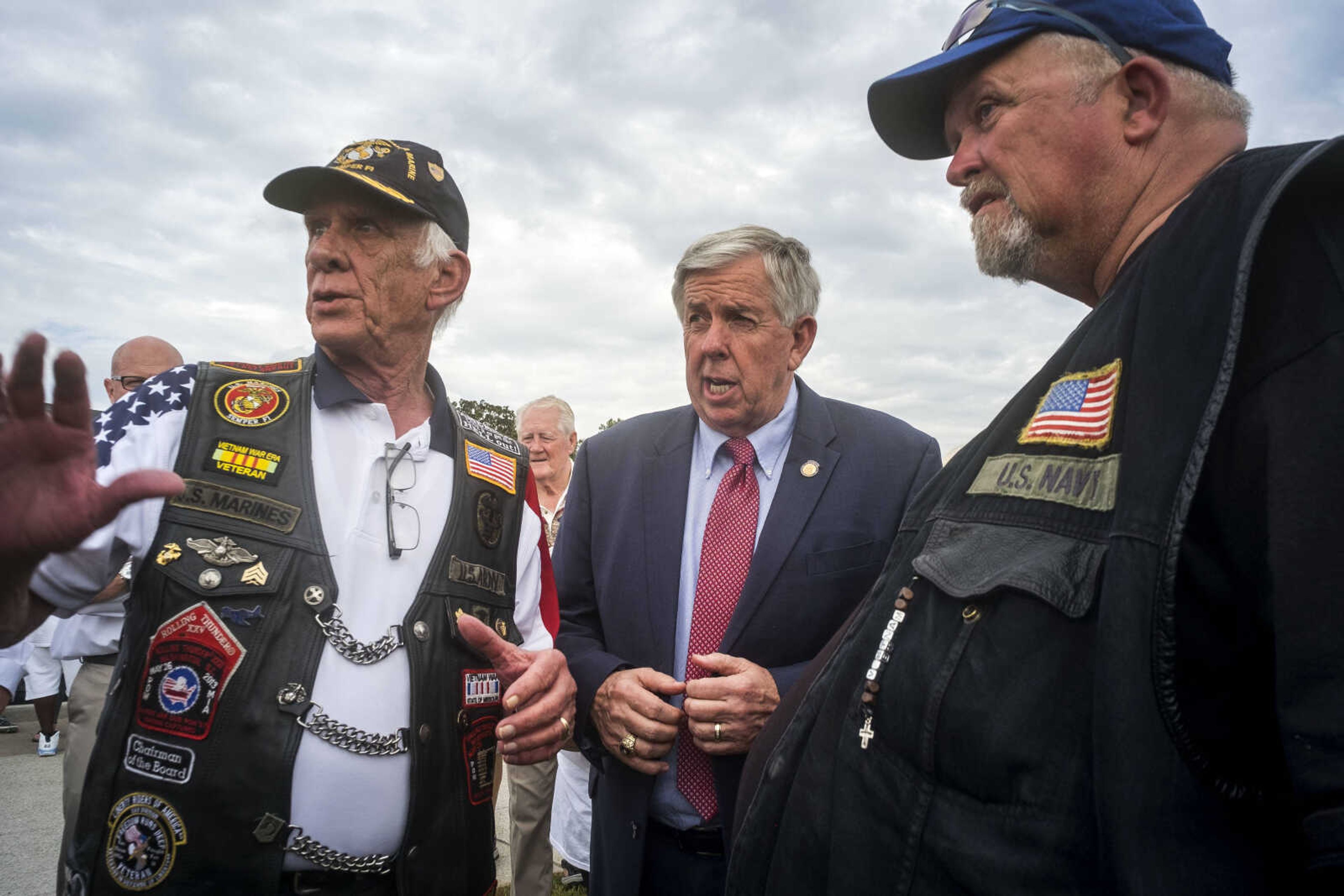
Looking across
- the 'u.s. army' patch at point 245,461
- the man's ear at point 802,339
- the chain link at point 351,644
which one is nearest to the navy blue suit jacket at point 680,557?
the man's ear at point 802,339

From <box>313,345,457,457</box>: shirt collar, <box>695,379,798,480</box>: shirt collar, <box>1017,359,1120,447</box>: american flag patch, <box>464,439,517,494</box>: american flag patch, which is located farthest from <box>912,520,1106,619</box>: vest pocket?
<box>313,345,457,457</box>: shirt collar

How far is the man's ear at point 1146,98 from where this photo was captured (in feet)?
4.81

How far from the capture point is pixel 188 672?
5.94 ft

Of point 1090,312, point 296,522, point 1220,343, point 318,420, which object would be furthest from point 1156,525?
point 318,420

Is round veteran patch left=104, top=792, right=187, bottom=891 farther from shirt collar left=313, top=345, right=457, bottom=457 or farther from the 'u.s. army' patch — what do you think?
shirt collar left=313, top=345, right=457, bottom=457

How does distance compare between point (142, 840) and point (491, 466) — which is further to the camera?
point (491, 466)

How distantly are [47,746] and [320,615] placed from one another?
7716 millimetres

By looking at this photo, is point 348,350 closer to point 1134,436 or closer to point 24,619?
point 24,619

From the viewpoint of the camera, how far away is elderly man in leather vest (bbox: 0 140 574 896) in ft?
5.76

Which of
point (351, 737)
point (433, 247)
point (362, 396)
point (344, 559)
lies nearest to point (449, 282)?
point (433, 247)

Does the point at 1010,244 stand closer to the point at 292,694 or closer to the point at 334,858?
the point at 292,694

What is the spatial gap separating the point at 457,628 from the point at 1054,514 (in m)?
1.60

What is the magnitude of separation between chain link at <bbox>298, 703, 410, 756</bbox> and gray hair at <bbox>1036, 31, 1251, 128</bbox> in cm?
216

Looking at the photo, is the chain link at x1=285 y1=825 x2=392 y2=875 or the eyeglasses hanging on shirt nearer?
the chain link at x1=285 y1=825 x2=392 y2=875
